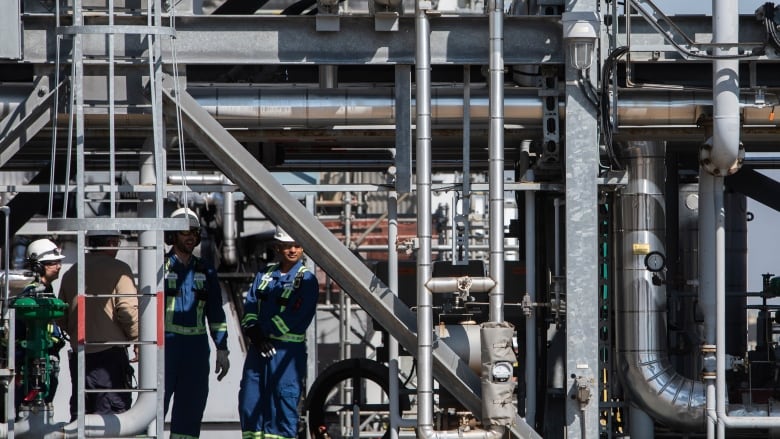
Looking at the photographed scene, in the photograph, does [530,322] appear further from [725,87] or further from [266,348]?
[725,87]

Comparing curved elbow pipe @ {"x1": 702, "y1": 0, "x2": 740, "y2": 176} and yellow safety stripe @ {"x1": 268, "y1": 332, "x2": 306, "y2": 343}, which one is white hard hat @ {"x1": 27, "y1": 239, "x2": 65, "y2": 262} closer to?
yellow safety stripe @ {"x1": 268, "y1": 332, "x2": 306, "y2": 343}

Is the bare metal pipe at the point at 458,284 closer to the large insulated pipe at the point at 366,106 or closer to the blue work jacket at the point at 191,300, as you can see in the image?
the large insulated pipe at the point at 366,106

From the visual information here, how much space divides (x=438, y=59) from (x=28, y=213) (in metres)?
4.39

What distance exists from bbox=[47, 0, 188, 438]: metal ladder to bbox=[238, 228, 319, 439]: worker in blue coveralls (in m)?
0.76

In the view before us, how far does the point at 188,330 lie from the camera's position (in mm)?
9484

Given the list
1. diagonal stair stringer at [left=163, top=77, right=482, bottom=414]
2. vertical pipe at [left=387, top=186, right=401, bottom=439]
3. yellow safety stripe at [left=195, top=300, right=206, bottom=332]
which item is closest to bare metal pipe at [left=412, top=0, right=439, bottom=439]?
diagonal stair stringer at [left=163, top=77, right=482, bottom=414]

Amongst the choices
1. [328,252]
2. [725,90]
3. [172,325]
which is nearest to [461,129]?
[328,252]

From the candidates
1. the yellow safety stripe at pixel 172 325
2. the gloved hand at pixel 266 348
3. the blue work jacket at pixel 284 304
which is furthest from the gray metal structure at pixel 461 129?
the gloved hand at pixel 266 348

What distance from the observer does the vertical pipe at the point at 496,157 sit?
27.8ft

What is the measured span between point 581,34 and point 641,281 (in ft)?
7.30

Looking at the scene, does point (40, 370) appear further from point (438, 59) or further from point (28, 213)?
point (438, 59)

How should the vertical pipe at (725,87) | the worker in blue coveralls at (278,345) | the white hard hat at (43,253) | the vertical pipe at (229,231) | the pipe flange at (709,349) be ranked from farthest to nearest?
the vertical pipe at (229,231)
the white hard hat at (43,253)
the worker in blue coveralls at (278,345)
the pipe flange at (709,349)
the vertical pipe at (725,87)

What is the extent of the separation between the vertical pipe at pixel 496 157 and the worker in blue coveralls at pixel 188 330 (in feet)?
7.30

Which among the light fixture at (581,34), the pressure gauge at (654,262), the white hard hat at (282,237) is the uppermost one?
the light fixture at (581,34)
